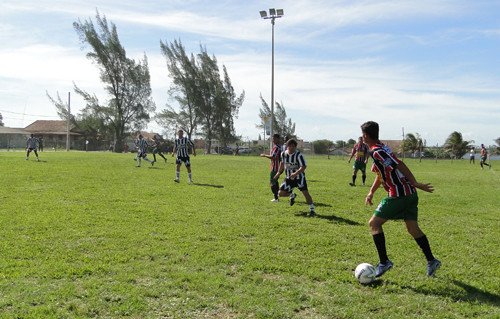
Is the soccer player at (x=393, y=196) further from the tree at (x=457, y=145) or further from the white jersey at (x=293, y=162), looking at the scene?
the tree at (x=457, y=145)

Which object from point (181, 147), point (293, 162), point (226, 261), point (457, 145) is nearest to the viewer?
point (226, 261)

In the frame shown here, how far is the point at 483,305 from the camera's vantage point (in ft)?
13.0

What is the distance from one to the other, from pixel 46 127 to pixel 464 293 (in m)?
85.7

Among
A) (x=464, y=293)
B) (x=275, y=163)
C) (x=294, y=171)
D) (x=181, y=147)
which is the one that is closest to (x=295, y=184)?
(x=294, y=171)

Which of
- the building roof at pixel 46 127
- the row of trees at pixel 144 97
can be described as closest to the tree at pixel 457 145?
the row of trees at pixel 144 97

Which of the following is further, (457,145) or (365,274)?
(457,145)

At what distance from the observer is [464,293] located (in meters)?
4.28

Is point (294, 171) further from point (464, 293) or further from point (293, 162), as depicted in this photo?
point (464, 293)

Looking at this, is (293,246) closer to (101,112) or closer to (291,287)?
(291,287)

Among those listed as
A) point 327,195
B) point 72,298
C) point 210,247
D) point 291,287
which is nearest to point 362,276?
point 291,287

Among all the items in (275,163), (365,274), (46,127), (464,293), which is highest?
(46,127)

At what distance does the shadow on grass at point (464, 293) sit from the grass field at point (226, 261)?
0.04 feet

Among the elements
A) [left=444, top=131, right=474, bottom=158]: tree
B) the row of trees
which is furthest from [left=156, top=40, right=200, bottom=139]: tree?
[left=444, top=131, right=474, bottom=158]: tree

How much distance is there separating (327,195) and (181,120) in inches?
2006
